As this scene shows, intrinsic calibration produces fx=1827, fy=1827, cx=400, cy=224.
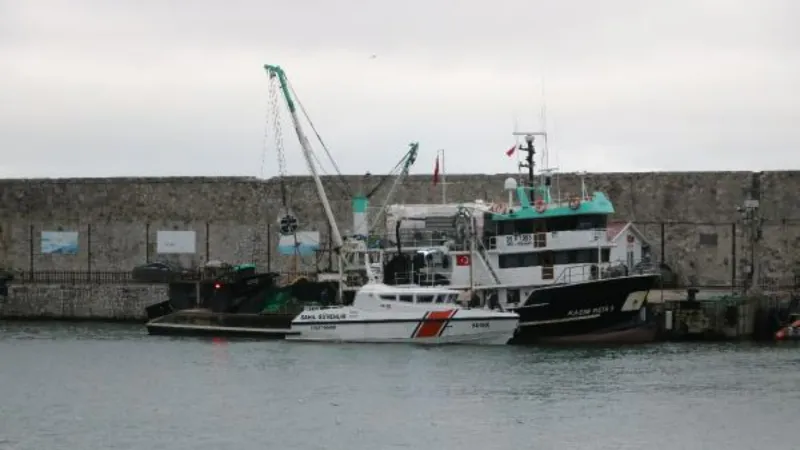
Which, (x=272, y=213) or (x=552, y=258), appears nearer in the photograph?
(x=552, y=258)

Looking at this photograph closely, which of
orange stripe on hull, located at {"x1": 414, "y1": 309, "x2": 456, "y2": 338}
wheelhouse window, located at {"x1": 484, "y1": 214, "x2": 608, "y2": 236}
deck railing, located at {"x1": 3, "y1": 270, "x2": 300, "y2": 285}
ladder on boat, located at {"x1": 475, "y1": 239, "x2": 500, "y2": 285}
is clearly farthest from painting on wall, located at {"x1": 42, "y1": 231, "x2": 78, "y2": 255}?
orange stripe on hull, located at {"x1": 414, "y1": 309, "x2": 456, "y2": 338}

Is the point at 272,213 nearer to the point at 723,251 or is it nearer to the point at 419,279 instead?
the point at 419,279

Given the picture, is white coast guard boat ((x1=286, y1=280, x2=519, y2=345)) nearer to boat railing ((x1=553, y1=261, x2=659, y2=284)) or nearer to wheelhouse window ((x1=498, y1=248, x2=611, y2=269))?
boat railing ((x1=553, y1=261, x2=659, y2=284))

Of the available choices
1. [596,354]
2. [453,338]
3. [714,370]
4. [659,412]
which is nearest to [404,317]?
[453,338]

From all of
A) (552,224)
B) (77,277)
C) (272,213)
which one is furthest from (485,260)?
(77,277)

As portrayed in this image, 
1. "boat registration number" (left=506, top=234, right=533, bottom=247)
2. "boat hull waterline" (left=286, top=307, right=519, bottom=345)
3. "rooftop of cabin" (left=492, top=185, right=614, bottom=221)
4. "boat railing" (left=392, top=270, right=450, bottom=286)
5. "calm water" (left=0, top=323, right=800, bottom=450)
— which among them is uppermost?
"rooftop of cabin" (left=492, top=185, right=614, bottom=221)

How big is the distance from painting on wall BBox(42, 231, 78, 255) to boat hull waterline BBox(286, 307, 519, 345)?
19.7 meters

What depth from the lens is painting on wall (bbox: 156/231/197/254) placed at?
221 ft

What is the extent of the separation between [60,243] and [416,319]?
2237 centimetres

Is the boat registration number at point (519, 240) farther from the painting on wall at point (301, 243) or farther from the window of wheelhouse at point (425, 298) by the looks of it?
the painting on wall at point (301, 243)

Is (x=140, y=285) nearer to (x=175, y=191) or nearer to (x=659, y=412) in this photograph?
(x=175, y=191)

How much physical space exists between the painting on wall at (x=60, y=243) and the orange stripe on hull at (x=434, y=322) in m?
22.0

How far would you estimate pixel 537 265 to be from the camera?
52.4m

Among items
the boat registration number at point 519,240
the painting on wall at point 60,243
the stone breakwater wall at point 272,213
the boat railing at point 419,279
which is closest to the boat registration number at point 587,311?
the boat registration number at point 519,240
